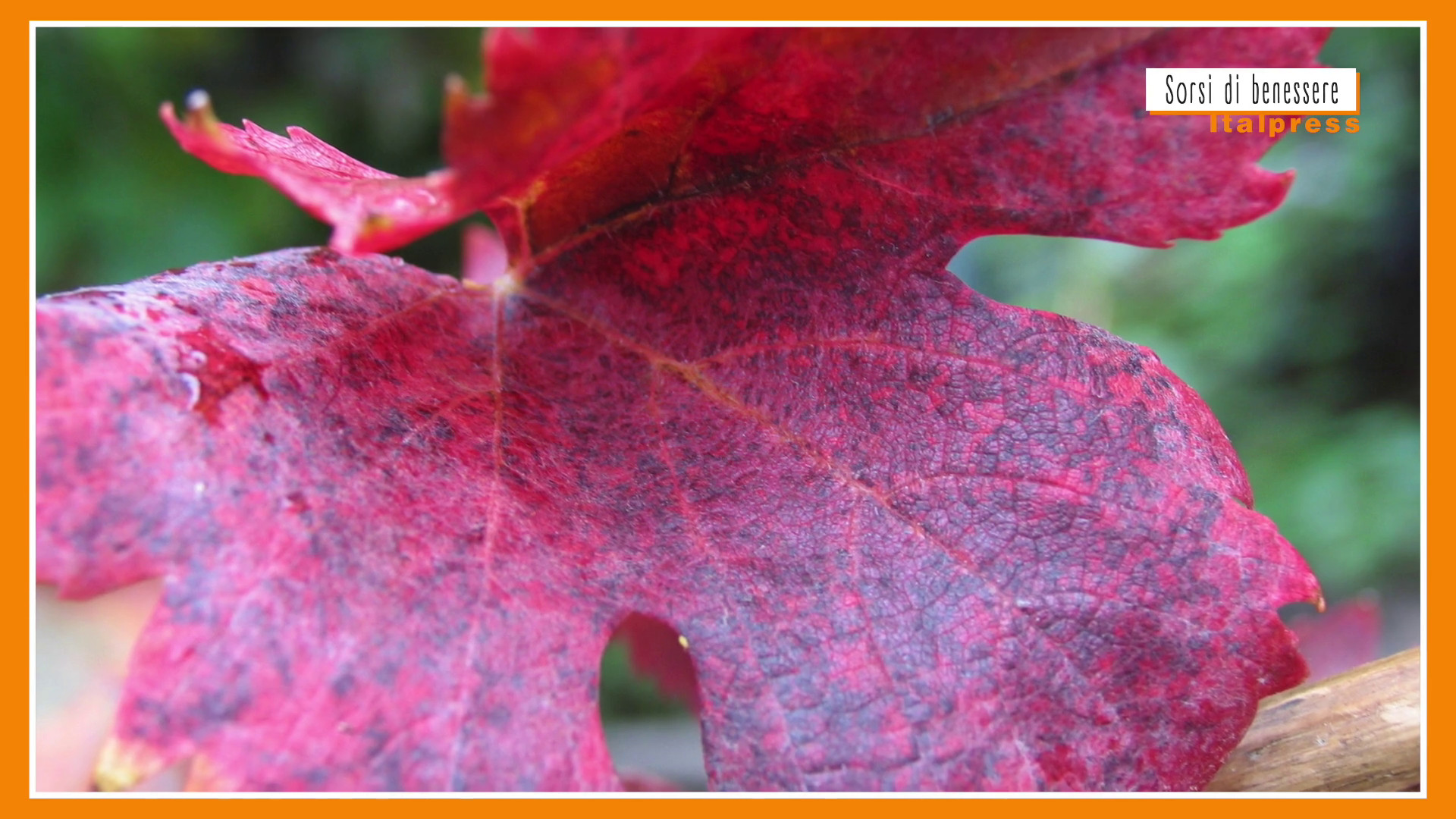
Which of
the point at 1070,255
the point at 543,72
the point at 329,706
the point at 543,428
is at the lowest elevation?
the point at 329,706

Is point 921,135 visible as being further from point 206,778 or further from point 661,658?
point 661,658

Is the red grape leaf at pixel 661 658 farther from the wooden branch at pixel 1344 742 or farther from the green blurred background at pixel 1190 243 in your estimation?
the green blurred background at pixel 1190 243

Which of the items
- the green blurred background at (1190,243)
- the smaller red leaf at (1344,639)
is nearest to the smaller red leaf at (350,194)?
the smaller red leaf at (1344,639)

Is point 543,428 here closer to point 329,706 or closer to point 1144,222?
point 329,706

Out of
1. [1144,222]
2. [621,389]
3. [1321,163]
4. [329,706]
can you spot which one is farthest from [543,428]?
[1321,163]

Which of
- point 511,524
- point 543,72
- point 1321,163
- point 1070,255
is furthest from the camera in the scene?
point 1070,255

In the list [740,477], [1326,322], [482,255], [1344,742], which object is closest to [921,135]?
[740,477]
